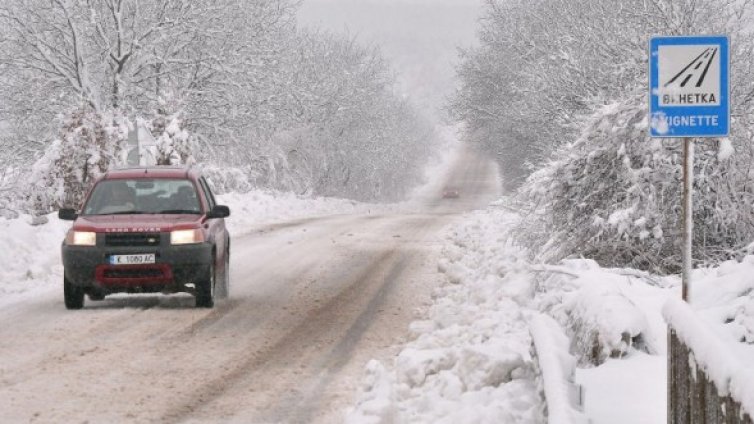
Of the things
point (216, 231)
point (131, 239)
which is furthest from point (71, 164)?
point (131, 239)

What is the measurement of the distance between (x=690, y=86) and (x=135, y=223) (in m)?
6.47

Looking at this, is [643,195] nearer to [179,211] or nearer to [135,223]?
[179,211]

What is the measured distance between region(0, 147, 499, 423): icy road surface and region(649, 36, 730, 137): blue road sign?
3.20 metres

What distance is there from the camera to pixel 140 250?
10.1 m

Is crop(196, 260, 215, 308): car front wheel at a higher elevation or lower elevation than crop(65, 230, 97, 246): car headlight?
lower

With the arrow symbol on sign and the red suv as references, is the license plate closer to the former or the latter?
the red suv

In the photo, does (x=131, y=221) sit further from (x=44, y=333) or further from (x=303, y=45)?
(x=303, y=45)

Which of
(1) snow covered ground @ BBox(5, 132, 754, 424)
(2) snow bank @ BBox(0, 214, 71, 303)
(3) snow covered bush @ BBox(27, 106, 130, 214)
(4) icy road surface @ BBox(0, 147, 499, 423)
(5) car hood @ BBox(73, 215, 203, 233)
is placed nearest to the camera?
(1) snow covered ground @ BBox(5, 132, 754, 424)

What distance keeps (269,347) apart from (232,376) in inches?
48.3

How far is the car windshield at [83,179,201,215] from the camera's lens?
11.0 meters

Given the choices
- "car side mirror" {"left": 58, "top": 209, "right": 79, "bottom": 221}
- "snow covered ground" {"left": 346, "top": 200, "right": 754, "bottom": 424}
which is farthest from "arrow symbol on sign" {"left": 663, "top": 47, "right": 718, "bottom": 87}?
"car side mirror" {"left": 58, "top": 209, "right": 79, "bottom": 221}

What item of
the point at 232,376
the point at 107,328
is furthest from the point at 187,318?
the point at 232,376

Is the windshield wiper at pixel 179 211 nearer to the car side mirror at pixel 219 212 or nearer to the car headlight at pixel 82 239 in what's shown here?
the car side mirror at pixel 219 212

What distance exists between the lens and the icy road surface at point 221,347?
251 inches
